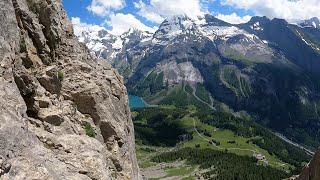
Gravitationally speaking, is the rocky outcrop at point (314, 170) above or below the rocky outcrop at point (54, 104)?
below

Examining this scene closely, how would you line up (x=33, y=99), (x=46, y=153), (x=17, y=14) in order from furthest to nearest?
1. (x=17, y=14)
2. (x=33, y=99)
3. (x=46, y=153)

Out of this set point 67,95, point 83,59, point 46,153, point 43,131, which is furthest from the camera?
point 83,59

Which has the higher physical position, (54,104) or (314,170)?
(54,104)

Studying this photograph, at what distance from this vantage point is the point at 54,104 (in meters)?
37.2

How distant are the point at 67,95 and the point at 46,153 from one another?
14.0 metres

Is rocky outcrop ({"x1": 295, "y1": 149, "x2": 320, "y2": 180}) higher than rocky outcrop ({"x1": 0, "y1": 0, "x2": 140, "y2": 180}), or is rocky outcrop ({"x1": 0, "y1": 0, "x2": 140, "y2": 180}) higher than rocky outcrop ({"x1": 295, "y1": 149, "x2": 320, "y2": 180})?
Result: rocky outcrop ({"x1": 0, "y1": 0, "x2": 140, "y2": 180})

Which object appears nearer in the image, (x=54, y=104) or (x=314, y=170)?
(x=54, y=104)

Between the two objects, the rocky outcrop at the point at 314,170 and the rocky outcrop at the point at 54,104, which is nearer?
the rocky outcrop at the point at 54,104

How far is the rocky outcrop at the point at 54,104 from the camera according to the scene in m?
25.4

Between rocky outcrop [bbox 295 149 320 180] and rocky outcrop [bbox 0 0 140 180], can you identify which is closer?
rocky outcrop [bbox 0 0 140 180]

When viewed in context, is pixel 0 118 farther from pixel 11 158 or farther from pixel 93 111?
pixel 93 111

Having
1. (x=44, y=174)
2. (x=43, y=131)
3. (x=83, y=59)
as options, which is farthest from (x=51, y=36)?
(x=44, y=174)

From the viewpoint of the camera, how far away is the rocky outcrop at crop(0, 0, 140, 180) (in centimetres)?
2535

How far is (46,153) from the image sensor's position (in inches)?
1061
